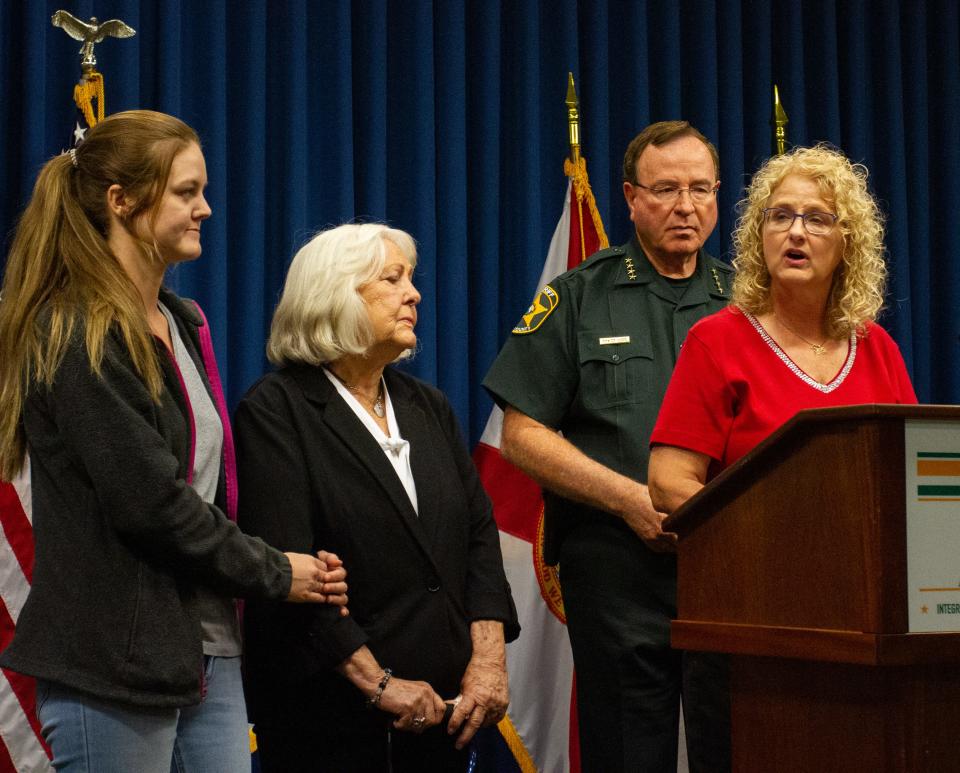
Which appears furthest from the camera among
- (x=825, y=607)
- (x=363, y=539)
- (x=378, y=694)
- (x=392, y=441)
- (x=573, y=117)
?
(x=573, y=117)

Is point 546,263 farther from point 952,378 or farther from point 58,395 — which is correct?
point 58,395

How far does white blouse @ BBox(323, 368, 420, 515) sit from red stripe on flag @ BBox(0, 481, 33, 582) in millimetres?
772

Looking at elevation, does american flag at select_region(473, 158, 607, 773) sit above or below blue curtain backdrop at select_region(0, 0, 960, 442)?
below

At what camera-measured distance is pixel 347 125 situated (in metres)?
3.65

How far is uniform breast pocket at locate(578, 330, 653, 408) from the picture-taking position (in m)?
2.80

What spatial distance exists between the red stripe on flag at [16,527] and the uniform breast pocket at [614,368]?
124 centimetres

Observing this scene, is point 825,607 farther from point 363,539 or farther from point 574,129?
point 574,129

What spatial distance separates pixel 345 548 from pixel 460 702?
0.35 metres

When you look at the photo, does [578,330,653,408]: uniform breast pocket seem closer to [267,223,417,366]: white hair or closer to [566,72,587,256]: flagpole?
[267,223,417,366]: white hair

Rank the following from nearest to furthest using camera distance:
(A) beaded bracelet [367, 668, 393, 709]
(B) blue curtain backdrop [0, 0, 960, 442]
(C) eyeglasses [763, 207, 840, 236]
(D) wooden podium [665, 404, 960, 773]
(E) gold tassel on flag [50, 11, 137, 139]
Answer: (D) wooden podium [665, 404, 960, 773], (C) eyeglasses [763, 207, 840, 236], (A) beaded bracelet [367, 668, 393, 709], (E) gold tassel on flag [50, 11, 137, 139], (B) blue curtain backdrop [0, 0, 960, 442]

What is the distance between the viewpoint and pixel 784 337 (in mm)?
2080

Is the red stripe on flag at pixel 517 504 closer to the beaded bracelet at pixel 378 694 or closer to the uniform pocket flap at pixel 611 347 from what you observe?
the uniform pocket flap at pixel 611 347

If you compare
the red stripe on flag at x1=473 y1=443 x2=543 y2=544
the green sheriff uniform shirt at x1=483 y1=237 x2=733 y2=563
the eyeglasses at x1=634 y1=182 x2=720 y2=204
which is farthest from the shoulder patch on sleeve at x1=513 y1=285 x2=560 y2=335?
the red stripe on flag at x1=473 y1=443 x2=543 y2=544

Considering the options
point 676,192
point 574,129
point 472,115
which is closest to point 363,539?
point 676,192
